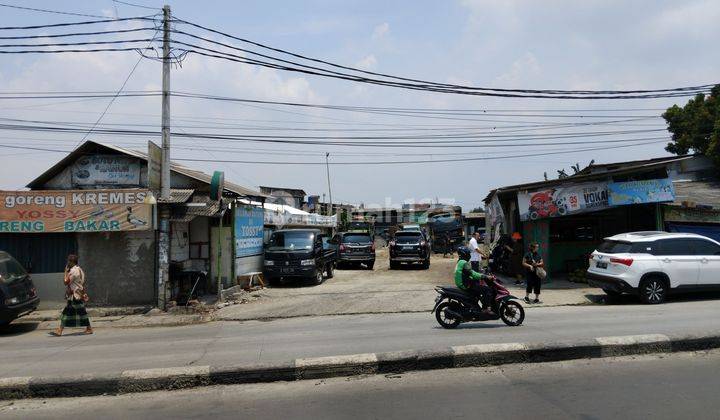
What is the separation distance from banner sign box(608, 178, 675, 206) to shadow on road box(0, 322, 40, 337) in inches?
649

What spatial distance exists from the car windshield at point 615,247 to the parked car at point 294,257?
9.31m

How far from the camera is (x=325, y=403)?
583 centimetres

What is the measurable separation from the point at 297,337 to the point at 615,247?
347 inches

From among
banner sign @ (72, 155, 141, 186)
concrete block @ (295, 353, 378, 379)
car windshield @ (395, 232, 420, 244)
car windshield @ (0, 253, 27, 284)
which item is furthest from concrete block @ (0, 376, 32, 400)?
car windshield @ (395, 232, 420, 244)

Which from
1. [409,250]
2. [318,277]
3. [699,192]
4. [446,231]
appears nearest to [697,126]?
[699,192]

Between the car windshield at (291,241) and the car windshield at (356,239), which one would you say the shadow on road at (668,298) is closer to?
the car windshield at (291,241)

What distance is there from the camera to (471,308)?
9945 mm

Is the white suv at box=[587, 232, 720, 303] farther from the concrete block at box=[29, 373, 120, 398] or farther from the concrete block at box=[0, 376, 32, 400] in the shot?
the concrete block at box=[0, 376, 32, 400]

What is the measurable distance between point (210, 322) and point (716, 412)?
10.5 meters

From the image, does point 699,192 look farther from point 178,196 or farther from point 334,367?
point 334,367

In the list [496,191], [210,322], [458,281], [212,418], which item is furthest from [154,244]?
[496,191]

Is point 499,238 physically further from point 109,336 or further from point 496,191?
point 109,336

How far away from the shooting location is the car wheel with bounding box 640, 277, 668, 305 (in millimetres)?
13078

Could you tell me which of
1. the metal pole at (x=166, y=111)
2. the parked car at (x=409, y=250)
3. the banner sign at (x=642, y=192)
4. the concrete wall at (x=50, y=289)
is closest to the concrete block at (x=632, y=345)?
the banner sign at (x=642, y=192)
